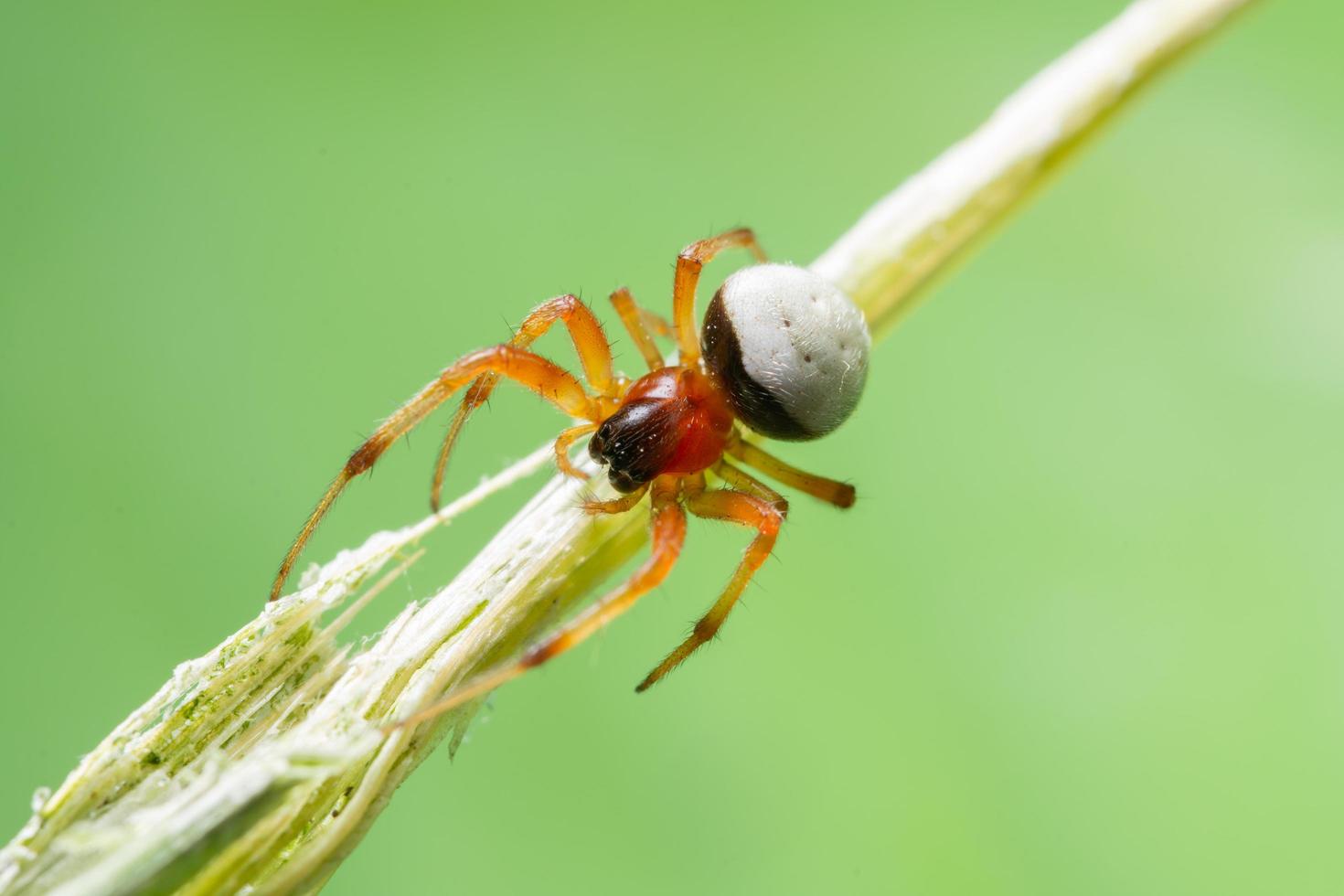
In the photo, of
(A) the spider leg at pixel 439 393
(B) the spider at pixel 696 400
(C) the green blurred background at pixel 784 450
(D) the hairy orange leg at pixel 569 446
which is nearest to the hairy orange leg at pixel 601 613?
(B) the spider at pixel 696 400

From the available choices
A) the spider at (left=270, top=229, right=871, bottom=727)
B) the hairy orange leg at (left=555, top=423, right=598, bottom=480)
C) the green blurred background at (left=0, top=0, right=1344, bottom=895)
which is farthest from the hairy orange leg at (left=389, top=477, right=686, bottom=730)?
the green blurred background at (left=0, top=0, right=1344, bottom=895)

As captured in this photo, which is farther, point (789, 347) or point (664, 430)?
point (664, 430)

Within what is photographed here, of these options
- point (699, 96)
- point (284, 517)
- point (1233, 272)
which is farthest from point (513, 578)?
point (1233, 272)

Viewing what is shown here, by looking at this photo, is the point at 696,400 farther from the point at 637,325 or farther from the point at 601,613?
the point at 601,613

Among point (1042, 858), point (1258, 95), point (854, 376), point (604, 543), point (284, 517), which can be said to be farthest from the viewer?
point (1258, 95)

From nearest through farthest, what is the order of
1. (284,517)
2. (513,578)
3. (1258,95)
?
(513,578) → (284,517) → (1258,95)

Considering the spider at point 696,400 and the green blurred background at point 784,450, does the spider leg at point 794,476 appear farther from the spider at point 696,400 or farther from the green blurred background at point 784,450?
the green blurred background at point 784,450

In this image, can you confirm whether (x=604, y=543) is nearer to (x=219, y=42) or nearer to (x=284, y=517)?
(x=284, y=517)

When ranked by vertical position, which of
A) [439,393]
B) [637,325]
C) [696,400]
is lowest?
[696,400]


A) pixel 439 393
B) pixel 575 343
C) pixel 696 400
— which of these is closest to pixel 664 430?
pixel 696 400
